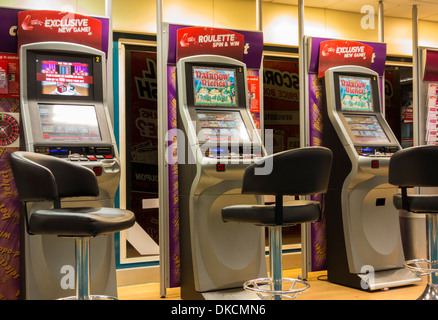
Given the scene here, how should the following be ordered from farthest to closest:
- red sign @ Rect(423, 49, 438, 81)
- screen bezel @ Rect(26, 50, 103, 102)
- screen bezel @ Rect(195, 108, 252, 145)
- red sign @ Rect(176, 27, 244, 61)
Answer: red sign @ Rect(423, 49, 438, 81) < red sign @ Rect(176, 27, 244, 61) < screen bezel @ Rect(195, 108, 252, 145) < screen bezel @ Rect(26, 50, 103, 102)

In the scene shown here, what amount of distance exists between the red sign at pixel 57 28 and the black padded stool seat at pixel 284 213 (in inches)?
69.6

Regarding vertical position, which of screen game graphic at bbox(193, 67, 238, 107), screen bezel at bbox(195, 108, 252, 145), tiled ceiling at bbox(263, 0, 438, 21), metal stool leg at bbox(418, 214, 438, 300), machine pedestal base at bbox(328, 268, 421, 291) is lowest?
machine pedestal base at bbox(328, 268, 421, 291)

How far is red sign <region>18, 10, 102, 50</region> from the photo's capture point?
329cm

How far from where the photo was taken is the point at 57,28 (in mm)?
3395

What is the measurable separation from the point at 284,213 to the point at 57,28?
6.79ft

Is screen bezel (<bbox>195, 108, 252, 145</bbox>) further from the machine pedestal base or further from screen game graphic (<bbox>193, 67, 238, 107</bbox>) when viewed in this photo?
the machine pedestal base

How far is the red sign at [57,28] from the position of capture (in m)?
3.29

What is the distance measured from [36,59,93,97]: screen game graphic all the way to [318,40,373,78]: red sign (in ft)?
7.14

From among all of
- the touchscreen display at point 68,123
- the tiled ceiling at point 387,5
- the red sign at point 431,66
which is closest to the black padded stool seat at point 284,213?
the touchscreen display at point 68,123

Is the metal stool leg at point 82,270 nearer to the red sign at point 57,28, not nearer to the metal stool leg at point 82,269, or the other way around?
the metal stool leg at point 82,269

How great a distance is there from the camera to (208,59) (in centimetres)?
374

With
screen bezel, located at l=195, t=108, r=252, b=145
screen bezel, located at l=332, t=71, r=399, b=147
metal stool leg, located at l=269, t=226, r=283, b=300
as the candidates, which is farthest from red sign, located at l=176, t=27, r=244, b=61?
metal stool leg, located at l=269, t=226, r=283, b=300
